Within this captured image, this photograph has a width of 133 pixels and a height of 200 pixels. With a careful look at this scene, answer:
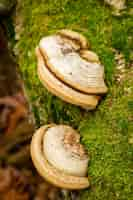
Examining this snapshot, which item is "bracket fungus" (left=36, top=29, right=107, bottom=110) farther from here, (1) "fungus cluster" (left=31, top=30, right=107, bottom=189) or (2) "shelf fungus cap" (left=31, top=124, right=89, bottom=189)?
(2) "shelf fungus cap" (left=31, top=124, right=89, bottom=189)

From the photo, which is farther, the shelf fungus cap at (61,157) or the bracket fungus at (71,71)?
the bracket fungus at (71,71)

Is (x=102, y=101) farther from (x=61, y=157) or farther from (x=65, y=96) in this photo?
(x=61, y=157)

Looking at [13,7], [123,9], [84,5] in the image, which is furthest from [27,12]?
[123,9]

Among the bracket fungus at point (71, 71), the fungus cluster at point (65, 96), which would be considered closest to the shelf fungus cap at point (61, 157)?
the fungus cluster at point (65, 96)

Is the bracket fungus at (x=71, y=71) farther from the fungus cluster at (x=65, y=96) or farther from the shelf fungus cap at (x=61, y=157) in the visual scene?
the shelf fungus cap at (x=61, y=157)

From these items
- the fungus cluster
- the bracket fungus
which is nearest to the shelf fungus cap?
the fungus cluster

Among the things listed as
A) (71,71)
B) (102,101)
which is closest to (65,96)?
(71,71)
